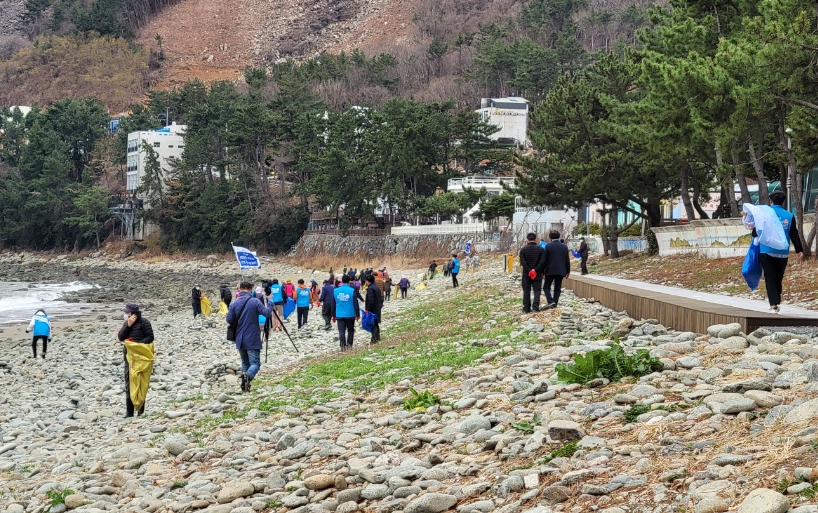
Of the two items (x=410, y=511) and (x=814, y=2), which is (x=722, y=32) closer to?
(x=814, y=2)

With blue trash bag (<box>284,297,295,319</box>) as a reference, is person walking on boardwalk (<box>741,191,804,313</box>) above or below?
above

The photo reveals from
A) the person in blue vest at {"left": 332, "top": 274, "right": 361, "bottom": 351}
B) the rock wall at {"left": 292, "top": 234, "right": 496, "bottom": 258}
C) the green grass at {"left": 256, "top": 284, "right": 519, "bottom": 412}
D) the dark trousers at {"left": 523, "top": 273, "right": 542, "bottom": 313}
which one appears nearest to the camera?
the green grass at {"left": 256, "top": 284, "right": 519, "bottom": 412}

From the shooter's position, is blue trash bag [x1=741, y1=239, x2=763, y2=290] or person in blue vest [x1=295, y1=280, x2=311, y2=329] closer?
blue trash bag [x1=741, y1=239, x2=763, y2=290]

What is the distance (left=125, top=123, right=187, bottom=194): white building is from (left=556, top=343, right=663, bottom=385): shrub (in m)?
99.5

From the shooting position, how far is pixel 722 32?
1253 inches

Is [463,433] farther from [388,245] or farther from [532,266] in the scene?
[388,245]

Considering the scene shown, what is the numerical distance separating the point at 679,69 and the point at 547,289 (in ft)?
36.2

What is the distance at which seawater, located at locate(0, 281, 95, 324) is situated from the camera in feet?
151

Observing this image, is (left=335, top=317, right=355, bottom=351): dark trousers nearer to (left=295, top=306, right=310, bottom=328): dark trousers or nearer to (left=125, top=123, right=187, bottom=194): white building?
(left=295, top=306, right=310, bottom=328): dark trousers

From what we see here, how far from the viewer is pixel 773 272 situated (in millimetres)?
11438

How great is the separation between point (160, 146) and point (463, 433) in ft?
339

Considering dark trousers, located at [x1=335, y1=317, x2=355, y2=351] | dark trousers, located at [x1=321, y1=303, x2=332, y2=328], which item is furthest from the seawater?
dark trousers, located at [x1=335, y1=317, x2=355, y2=351]

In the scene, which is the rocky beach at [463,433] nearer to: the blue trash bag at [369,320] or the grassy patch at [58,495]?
the grassy patch at [58,495]

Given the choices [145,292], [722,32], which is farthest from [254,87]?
[722,32]
